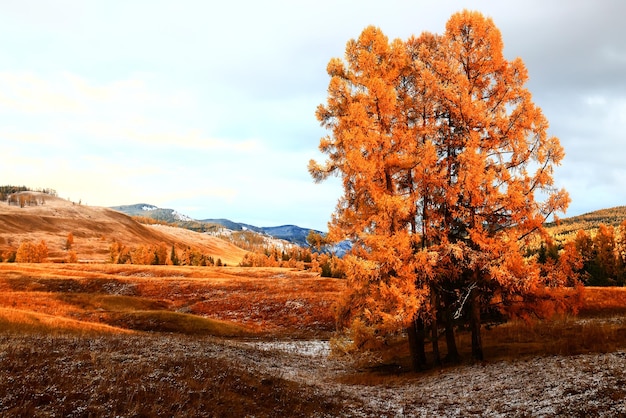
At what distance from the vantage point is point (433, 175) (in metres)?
20.5

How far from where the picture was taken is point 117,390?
12633 mm

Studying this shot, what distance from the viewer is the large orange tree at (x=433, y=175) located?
19.1 metres

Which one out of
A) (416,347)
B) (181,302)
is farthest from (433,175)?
(181,302)

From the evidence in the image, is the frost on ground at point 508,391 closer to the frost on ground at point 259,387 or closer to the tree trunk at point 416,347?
the frost on ground at point 259,387

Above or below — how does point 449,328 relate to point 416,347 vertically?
above

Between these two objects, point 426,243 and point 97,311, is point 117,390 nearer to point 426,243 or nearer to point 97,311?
point 426,243

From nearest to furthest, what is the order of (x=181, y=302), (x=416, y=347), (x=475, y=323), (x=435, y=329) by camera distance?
(x=475, y=323), (x=435, y=329), (x=416, y=347), (x=181, y=302)

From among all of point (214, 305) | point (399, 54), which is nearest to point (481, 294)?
point (399, 54)

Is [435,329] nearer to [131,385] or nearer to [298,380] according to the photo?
[298,380]

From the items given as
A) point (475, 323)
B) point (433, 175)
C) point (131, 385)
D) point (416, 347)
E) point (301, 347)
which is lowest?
point (301, 347)

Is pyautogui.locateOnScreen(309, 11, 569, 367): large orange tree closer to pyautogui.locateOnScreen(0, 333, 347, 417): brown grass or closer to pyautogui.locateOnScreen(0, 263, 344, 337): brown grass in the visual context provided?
pyautogui.locateOnScreen(0, 333, 347, 417): brown grass

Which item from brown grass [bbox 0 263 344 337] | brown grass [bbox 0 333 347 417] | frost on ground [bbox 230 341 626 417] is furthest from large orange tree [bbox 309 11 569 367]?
brown grass [bbox 0 263 344 337]

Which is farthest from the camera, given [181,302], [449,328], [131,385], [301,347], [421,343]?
[181,302]

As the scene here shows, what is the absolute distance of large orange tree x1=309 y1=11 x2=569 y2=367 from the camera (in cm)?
1911
